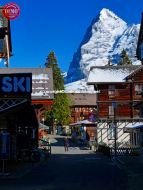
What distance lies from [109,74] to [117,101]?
5.11 meters

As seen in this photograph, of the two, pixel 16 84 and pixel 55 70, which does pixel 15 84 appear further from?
pixel 55 70

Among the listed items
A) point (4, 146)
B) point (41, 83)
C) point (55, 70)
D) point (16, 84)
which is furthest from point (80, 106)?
point (4, 146)

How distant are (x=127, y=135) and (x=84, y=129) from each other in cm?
2469

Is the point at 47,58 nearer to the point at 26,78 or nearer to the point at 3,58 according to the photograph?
the point at 3,58

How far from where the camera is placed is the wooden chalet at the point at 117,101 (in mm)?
74062

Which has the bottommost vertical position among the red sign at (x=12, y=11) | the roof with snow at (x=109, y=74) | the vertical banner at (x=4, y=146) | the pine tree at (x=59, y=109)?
the vertical banner at (x=4, y=146)

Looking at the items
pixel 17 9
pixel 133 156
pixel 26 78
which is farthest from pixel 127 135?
pixel 26 78

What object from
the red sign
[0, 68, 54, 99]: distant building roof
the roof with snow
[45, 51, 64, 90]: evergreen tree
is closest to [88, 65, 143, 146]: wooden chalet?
the roof with snow

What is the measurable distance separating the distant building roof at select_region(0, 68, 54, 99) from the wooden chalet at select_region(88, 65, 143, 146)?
17.7 meters

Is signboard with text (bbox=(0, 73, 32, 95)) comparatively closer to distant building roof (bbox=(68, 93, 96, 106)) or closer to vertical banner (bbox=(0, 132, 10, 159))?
vertical banner (bbox=(0, 132, 10, 159))

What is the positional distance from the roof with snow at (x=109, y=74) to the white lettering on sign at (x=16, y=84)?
46569 mm

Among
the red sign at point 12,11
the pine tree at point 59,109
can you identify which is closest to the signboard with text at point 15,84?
the red sign at point 12,11

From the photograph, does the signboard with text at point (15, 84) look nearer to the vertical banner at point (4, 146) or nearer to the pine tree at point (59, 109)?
the vertical banner at point (4, 146)

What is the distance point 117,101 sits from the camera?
75500 mm
